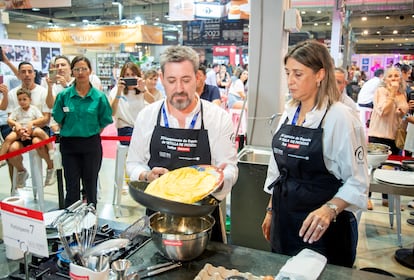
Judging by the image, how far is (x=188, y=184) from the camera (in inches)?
55.4

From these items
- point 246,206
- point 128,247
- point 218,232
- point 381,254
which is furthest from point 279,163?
point 381,254

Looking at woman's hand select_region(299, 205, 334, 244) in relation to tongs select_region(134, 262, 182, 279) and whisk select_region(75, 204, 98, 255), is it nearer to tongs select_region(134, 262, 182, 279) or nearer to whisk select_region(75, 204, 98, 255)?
tongs select_region(134, 262, 182, 279)

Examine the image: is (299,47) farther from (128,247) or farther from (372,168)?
(372,168)

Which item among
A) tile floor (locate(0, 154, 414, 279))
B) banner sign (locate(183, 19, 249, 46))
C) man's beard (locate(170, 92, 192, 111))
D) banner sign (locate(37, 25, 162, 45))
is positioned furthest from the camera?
banner sign (locate(37, 25, 162, 45))

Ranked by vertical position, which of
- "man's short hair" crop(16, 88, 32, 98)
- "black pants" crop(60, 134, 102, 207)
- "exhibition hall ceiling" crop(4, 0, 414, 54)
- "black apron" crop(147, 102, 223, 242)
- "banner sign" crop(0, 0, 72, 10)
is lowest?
"black pants" crop(60, 134, 102, 207)

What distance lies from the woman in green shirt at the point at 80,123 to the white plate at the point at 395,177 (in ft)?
7.44

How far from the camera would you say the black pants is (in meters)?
3.30

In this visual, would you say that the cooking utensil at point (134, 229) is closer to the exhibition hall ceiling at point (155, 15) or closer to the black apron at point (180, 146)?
the black apron at point (180, 146)

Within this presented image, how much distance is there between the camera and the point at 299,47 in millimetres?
1716

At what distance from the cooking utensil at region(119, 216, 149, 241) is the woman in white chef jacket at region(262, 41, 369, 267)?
63cm

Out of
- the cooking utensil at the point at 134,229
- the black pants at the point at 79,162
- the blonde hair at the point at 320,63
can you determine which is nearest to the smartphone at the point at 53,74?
the black pants at the point at 79,162

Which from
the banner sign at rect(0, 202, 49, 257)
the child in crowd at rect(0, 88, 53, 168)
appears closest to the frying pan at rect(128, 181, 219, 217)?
the banner sign at rect(0, 202, 49, 257)

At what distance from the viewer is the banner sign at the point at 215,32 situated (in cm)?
864

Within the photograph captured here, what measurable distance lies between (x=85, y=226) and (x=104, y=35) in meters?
12.3
